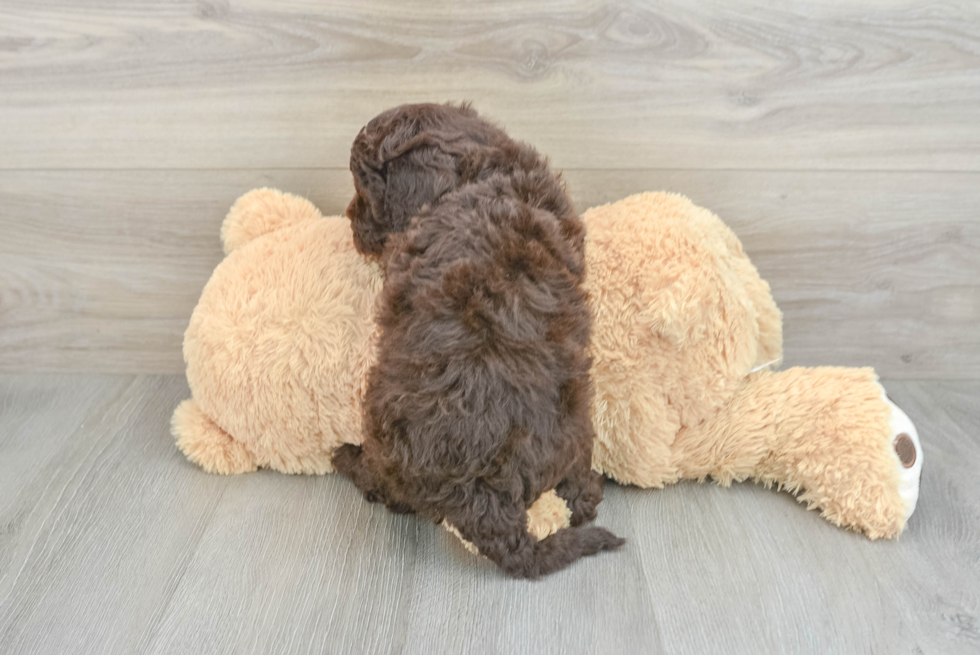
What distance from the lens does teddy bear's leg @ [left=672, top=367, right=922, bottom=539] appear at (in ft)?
2.53

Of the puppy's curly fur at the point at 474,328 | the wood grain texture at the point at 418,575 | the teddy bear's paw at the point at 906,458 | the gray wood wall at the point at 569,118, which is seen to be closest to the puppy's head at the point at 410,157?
the puppy's curly fur at the point at 474,328

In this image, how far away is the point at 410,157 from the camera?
0.69 meters

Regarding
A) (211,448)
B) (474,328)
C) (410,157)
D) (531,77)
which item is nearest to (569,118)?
(531,77)

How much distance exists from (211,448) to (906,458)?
2.70 feet

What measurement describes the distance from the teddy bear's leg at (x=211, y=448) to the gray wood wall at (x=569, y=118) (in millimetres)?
249

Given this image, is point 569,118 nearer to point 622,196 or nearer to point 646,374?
point 622,196

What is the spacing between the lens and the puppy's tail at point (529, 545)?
0.69 m

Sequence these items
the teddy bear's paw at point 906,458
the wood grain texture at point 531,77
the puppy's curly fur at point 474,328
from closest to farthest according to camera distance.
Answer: the puppy's curly fur at point 474,328
the teddy bear's paw at point 906,458
the wood grain texture at point 531,77

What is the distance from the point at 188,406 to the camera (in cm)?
94

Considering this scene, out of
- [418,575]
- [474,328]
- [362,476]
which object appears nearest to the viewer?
[474,328]

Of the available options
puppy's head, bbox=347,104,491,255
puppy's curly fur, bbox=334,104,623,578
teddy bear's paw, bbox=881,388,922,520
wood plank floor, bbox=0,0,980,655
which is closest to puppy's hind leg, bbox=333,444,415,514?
wood plank floor, bbox=0,0,980,655

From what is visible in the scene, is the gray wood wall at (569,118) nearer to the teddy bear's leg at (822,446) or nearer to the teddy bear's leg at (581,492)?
the teddy bear's leg at (822,446)

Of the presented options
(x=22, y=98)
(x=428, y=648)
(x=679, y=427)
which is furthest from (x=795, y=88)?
(x=22, y=98)

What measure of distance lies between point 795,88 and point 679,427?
0.47m
